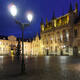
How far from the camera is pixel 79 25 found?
46.2m

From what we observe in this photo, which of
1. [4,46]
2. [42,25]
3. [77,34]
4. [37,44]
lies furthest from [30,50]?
[77,34]

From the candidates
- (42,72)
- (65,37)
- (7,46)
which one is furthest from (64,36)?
(7,46)

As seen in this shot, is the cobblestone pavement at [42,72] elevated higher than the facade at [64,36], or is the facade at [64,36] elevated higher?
the facade at [64,36]

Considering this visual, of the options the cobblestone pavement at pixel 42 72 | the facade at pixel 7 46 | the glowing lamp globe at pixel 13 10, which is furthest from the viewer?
the facade at pixel 7 46

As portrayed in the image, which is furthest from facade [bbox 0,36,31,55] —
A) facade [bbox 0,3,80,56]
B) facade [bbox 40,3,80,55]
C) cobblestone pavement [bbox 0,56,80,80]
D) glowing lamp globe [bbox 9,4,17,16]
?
glowing lamp globe [bbox 9,4,17,16]

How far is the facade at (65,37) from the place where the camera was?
47125mm

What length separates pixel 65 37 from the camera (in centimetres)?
5138

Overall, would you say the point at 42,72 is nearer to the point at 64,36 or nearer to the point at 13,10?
the point at 13,10

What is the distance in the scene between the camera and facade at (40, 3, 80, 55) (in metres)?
47.1

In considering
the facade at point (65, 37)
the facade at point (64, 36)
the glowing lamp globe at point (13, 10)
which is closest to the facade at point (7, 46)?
the facade at point (64, 36)

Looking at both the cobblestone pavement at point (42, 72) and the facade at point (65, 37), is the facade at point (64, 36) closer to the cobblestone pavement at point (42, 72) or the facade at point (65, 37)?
the facade at point (65, 37)

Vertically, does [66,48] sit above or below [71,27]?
below

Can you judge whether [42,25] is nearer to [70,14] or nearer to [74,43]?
[70,14]

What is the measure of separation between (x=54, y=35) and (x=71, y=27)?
12.3 metres
